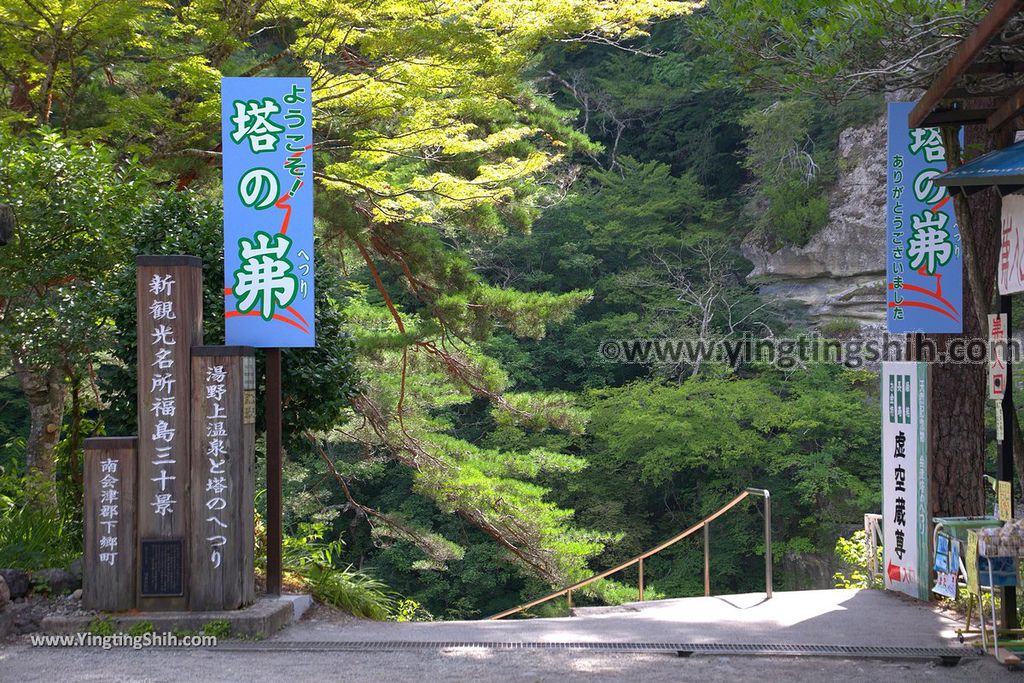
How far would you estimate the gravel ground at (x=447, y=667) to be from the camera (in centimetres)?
438

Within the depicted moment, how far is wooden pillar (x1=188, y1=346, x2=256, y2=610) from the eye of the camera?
17.2 feet

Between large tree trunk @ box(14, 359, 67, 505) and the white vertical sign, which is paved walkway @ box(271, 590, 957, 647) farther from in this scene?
large tree trunk @ box(14, 359, 67, 505)

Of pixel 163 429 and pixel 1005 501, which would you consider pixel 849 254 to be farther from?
pixel 163 429

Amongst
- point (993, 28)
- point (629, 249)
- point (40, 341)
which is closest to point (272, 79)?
point (40, 341)

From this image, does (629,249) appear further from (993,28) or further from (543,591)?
(993,28)

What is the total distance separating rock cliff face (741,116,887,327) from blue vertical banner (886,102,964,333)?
14501mm

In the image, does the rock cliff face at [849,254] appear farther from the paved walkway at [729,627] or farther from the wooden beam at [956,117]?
the wooden beam at [956,117]

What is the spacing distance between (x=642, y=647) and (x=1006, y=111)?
136 inches

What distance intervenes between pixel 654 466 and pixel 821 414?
11.1ft

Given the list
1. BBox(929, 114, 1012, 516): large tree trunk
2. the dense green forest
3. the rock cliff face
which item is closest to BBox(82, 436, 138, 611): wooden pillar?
the dense green forest

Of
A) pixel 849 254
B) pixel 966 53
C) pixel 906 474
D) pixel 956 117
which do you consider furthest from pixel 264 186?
pixel 849 254

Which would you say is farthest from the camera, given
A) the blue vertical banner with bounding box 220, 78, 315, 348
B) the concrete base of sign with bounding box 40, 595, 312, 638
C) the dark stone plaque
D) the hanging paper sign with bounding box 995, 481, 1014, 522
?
the blue vertical banner with bounding box 220, 78, 315, 348

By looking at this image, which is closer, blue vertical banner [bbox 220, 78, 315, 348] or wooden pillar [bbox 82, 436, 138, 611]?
wooden pillar [bbox 82, 436, 138, 611]

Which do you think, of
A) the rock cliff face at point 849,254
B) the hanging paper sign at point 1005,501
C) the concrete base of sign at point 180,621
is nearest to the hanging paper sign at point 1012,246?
the hanging paper sign at point 1005,501
